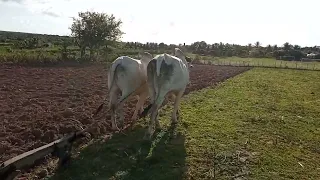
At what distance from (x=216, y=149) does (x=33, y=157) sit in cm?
388

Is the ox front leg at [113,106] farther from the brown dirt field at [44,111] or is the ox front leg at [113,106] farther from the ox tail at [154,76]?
the ox tail at [154,76]

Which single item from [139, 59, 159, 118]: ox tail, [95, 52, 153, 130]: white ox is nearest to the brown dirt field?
[95, 52, 153, 130]: white ox

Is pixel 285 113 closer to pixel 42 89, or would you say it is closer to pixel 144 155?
pixel 144 155

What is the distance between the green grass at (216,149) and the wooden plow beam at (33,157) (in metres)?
0.35

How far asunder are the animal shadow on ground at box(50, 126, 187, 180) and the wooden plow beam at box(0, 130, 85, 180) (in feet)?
1.09

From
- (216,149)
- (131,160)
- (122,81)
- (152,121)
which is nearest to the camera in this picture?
(131,160)

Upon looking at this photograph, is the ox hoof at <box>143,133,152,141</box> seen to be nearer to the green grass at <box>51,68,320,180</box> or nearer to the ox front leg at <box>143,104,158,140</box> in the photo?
the ox front leg at <box>143,104,158,140</box>

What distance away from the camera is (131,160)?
7.18m

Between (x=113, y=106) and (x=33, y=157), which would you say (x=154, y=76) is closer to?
(x=113, y=106)

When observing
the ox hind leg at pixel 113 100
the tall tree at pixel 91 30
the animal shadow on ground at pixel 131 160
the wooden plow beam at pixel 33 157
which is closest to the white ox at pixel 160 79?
the animal shadow on ground at pixel 131 160

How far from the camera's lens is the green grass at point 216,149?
6.66 metres

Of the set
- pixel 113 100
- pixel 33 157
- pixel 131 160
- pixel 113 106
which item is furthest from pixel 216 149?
pixel 33 157

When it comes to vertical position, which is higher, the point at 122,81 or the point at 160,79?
the point at 160,79

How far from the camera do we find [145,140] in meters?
8.38
